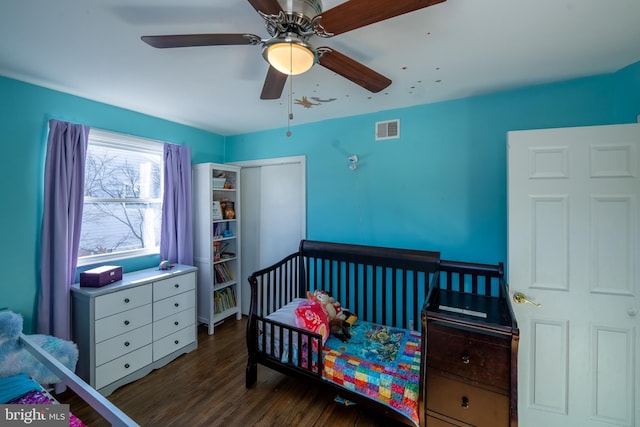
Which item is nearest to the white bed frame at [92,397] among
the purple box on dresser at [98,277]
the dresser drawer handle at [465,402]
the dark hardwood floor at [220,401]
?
the purple box on dresser at [98,277]

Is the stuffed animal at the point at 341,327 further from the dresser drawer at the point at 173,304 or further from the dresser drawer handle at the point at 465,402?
the dresser drawer at the point at 173,304

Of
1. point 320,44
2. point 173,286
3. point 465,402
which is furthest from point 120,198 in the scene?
point 465,402

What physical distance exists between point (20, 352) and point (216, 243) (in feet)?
5.80

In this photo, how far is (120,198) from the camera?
258cm

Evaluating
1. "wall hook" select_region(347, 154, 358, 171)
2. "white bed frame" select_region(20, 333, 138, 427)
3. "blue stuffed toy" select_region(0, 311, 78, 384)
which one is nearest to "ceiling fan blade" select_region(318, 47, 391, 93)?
"wall hook" select_region(347, 154, 358, 171)

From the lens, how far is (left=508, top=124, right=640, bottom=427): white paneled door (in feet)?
4.87

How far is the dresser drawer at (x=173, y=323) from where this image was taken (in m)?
2.39

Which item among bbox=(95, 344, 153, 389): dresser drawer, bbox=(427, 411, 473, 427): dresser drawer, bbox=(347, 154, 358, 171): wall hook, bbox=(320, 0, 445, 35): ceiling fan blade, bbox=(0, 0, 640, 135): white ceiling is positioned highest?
bbox=(0, 0, 640, 135): white ceiling

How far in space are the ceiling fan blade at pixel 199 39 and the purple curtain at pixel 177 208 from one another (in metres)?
1.94

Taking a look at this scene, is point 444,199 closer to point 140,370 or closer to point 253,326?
point 253,326

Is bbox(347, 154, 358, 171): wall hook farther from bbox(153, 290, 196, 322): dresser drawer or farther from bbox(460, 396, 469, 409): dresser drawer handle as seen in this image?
bbox(153, 290, 196, 322): dresser drawer

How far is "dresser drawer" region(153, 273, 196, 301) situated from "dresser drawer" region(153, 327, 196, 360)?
394 millimetres

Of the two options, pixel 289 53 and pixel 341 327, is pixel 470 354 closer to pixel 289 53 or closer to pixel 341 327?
pixel 341 327

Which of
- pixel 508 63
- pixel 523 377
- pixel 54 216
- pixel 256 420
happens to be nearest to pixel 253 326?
pixel 256 420
